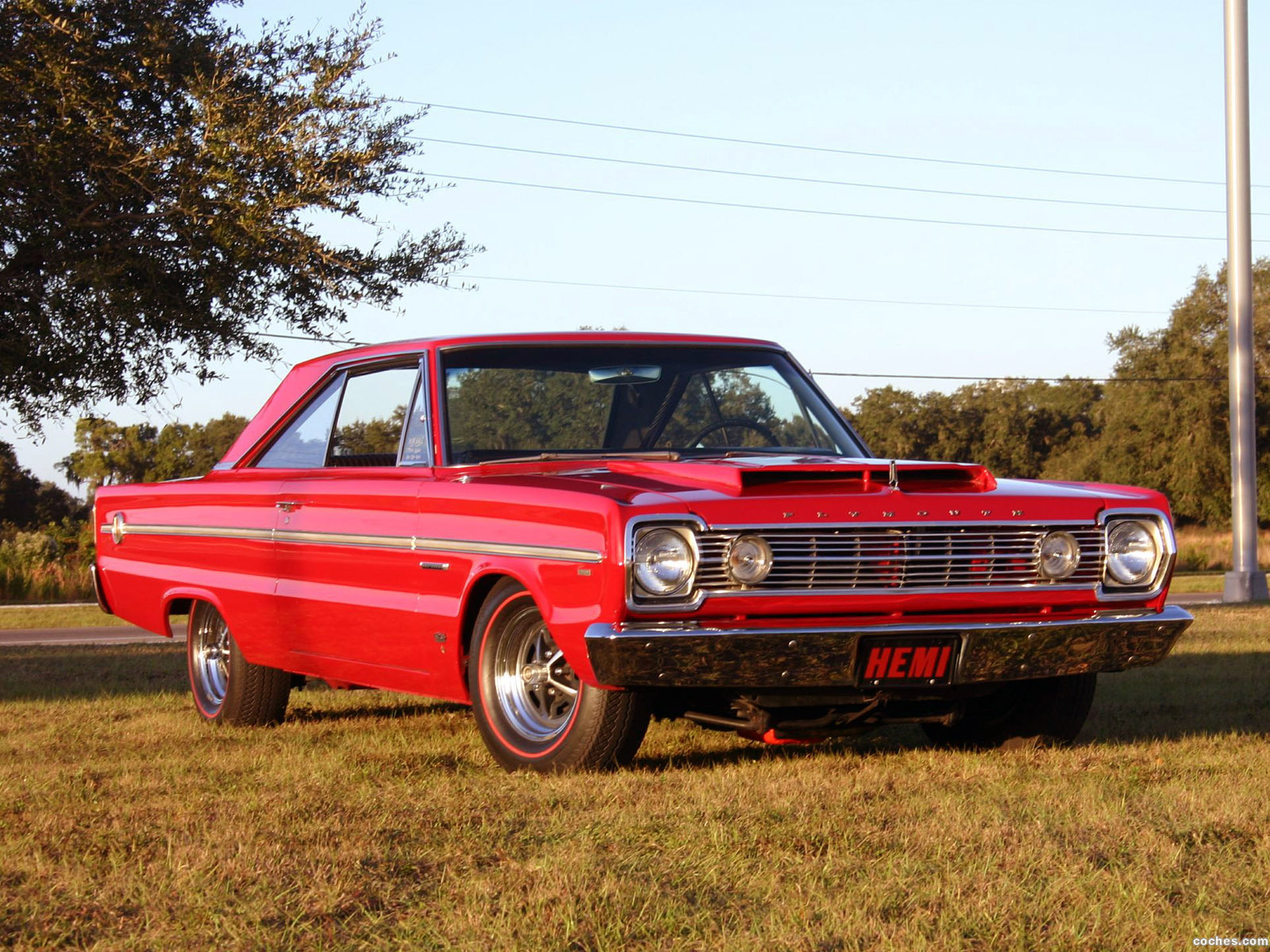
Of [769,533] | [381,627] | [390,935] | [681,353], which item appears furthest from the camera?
[681,353]

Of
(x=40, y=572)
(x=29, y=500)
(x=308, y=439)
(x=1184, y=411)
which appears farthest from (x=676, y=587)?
(x=29, y=500)

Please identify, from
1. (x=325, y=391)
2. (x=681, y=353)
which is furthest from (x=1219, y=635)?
(x=325, y=391)

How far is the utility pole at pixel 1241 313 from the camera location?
19.4 meters

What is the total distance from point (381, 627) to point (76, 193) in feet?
30.7

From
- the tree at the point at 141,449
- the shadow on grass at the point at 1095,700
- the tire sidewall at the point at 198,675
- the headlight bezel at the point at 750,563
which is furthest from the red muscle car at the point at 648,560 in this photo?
the tree at the point at 141,449

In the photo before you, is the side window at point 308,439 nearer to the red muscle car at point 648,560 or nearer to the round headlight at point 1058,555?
the red muscle car at point 648,560

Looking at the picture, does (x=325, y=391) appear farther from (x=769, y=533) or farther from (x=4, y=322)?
(x=4, y=322)

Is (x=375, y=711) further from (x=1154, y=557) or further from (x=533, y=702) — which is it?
(x=1154, y=557)

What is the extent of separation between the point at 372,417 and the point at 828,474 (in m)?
2.34

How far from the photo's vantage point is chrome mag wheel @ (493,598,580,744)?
566cm

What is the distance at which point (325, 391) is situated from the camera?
745cm

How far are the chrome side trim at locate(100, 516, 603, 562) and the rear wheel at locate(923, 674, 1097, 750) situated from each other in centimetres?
182

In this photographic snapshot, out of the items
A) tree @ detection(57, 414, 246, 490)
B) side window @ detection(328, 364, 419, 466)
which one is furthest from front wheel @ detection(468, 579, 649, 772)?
tree @ detection(57, 414, 246, 490)

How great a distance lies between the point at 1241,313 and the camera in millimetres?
19453
